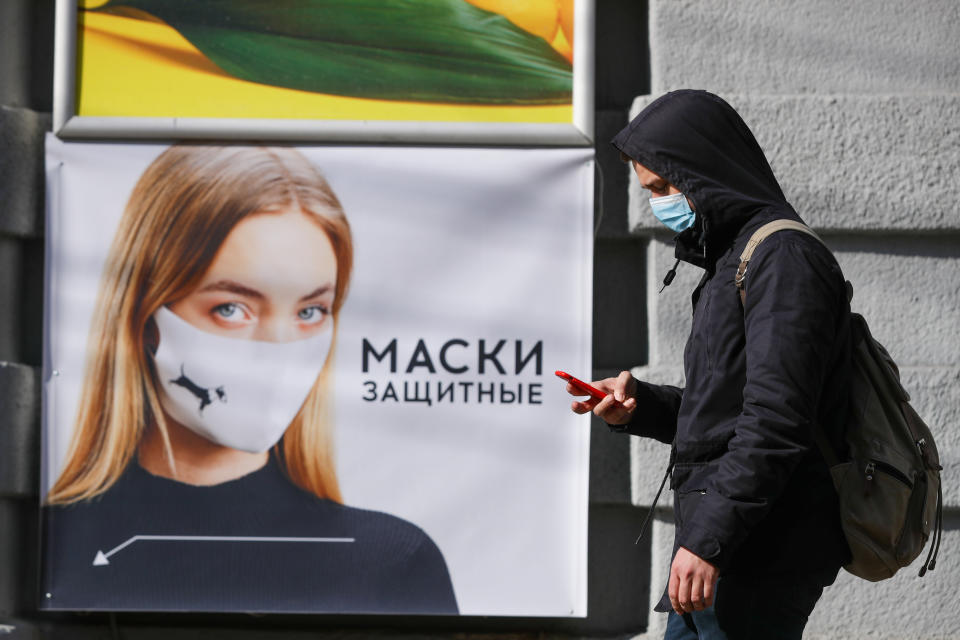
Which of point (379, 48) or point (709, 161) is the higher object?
point (379, 48)

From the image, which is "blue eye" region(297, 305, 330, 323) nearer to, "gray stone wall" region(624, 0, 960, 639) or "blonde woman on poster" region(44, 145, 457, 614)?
"blonde woman on poster" region(44, 145, 457, 614)

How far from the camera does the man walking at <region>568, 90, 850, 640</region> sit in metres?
2.07

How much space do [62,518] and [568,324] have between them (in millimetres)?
1872

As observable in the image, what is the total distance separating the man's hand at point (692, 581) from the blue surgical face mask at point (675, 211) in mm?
745

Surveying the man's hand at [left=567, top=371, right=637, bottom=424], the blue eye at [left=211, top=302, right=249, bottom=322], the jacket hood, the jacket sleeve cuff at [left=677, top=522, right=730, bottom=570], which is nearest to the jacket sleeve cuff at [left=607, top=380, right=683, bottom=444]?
the man's hand at [left=567, top=371, right=637, bottom=424]

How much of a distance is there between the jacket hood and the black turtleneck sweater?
1.89 m

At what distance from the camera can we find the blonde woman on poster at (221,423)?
3854mm

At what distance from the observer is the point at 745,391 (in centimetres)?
212

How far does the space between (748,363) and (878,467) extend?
1.09ft

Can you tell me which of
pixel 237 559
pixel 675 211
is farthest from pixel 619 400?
pixel 237 559

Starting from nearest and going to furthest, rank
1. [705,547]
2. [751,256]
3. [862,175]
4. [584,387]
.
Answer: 1. [705,547]
2. [751,256]
3. [584,387]
4. [862,175]

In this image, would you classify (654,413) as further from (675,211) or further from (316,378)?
(316,378)

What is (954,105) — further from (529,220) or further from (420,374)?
(420,374)

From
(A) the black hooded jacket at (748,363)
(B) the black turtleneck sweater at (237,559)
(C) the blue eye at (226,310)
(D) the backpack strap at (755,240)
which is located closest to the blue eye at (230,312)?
(C) the blue eye at (226,310)
